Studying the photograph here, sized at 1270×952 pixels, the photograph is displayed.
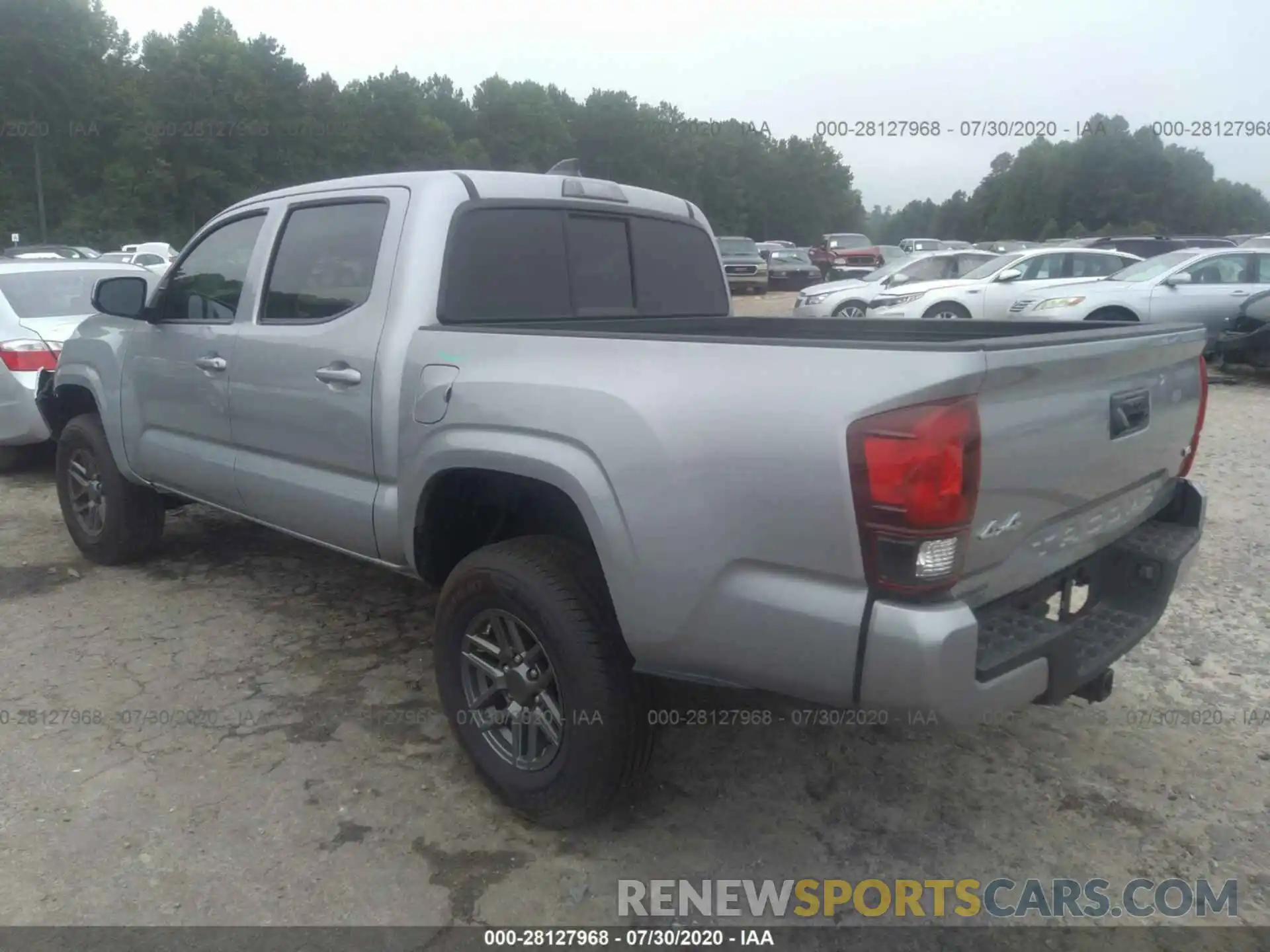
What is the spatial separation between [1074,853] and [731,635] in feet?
4.34

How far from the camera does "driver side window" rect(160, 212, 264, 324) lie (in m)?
4.12

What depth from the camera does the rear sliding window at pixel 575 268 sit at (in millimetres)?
3414

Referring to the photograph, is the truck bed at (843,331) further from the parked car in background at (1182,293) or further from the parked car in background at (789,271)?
the parked car in background at (789,271)

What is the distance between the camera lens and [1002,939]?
8.30 feet

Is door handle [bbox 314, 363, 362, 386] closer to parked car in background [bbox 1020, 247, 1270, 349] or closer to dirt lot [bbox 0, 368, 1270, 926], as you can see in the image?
dirt lot [bbox 0, 368, 1270, 926]

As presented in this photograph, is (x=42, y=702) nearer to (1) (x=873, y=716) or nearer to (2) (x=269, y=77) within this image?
(1) (x=873, y=716)

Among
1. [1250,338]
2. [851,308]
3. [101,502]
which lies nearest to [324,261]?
[101,502]

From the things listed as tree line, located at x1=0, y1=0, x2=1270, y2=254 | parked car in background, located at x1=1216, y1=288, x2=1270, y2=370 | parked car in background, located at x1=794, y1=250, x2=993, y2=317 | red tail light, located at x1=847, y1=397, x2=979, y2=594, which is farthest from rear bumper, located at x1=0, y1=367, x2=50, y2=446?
tree line, located at x1=0, y1=0, x2=1270, y2=254

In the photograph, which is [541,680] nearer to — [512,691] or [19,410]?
[512,691]

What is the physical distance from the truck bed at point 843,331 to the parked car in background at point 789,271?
26666 millimetres

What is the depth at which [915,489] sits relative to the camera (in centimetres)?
210

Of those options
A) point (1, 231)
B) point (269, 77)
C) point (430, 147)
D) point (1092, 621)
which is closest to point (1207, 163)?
point (430, 147)

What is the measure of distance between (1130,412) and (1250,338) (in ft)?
33.2

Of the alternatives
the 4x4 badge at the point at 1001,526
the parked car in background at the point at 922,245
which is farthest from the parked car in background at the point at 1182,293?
the parked car in background at the point at 922,245
